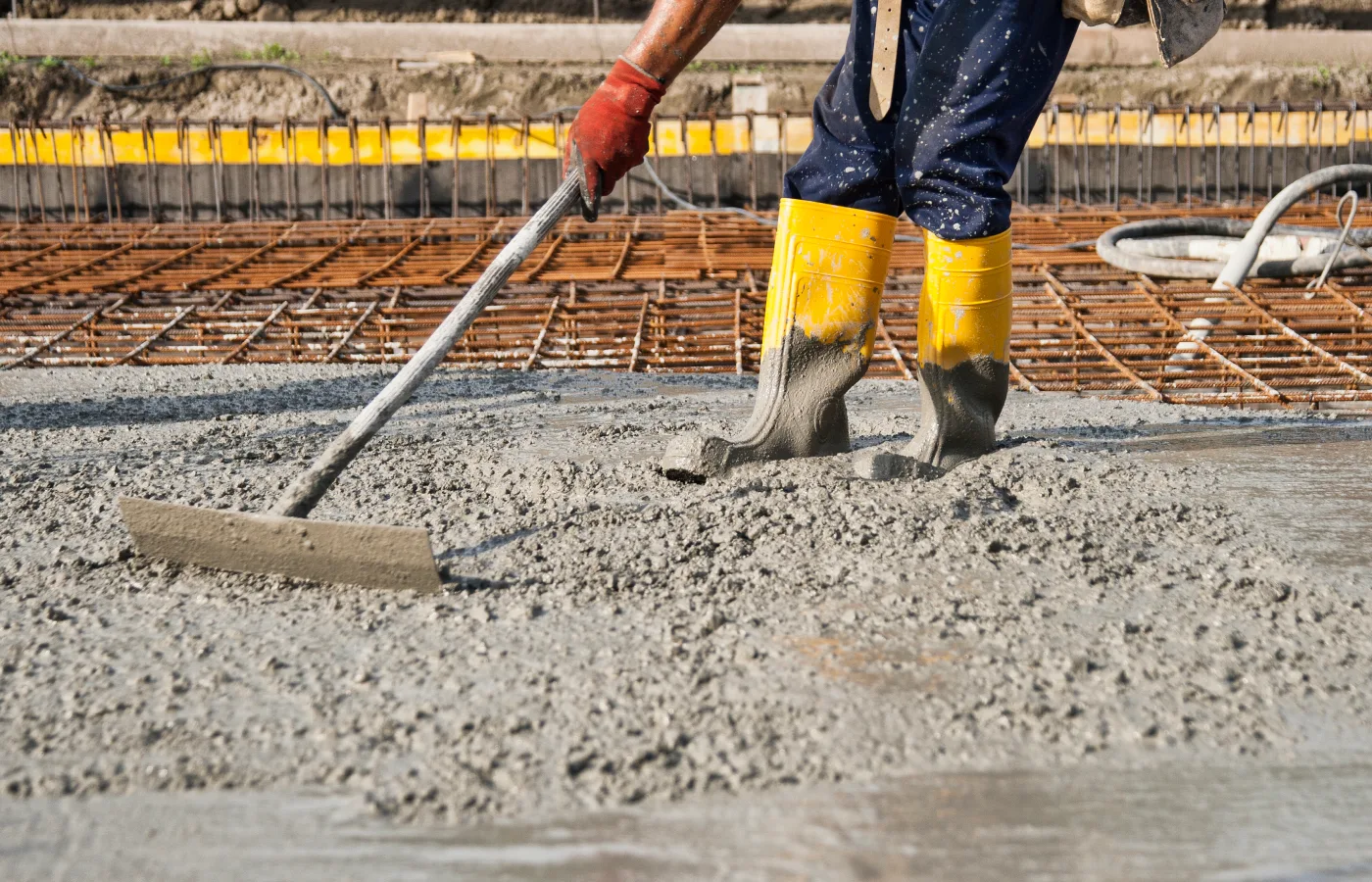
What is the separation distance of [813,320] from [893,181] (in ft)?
0.95

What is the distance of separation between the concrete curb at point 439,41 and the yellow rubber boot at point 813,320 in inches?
257

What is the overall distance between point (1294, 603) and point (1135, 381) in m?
1.99

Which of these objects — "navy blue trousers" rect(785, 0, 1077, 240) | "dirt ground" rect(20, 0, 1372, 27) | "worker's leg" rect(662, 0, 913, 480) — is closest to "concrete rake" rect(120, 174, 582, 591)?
"worker's leg" rect(662, 0, 913, 480)

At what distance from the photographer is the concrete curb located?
27.8 feet

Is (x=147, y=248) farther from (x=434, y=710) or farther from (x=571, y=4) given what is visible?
(x=434, y=710)

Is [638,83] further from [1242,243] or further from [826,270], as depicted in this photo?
[1242,243]

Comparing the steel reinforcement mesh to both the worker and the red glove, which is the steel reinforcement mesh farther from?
the red glove

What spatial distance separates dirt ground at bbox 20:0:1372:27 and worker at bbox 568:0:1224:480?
24.0 ft

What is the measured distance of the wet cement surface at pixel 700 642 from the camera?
124 cm

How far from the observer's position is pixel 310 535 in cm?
179

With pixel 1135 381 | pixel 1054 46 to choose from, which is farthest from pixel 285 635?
pixel 1135 381

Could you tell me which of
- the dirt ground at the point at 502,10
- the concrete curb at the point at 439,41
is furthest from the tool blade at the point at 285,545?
the dirt ground at the point at 502,10

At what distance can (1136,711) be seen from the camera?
4.47ft

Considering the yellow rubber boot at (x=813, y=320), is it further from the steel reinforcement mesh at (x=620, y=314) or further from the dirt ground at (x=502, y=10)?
the dirt ground at (x=502, y=10)
